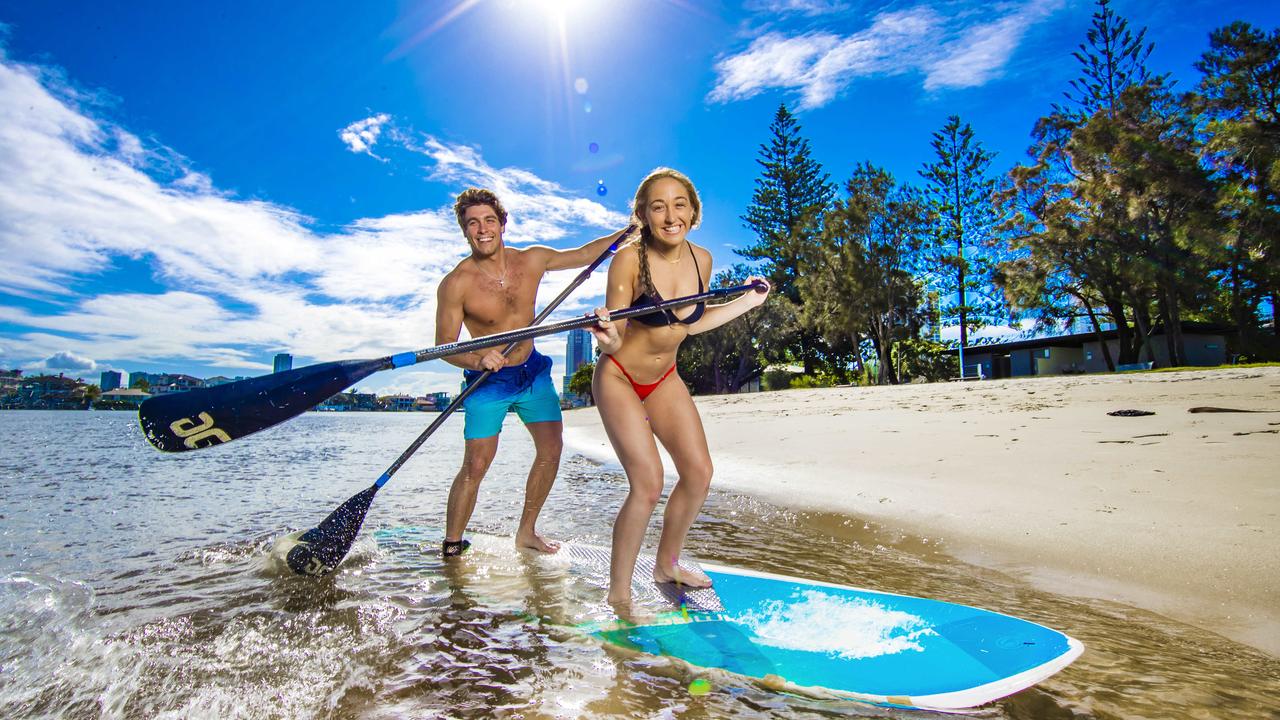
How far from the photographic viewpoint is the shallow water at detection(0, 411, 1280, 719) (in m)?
2.11

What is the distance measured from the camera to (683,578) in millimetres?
3242

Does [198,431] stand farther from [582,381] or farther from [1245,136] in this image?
[582,381]

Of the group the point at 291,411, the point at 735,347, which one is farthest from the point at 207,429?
the point at 735,347

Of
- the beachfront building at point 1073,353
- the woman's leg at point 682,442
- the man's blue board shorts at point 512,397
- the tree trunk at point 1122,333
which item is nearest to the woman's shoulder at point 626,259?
the woman's leg at point 682,442

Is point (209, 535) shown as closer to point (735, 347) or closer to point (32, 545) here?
point (32, 545)

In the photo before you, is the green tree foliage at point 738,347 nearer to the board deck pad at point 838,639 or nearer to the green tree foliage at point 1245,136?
the green tree foliage at point 1245,136

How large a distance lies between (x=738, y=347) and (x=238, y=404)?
33.3m

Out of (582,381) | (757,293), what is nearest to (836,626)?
(757,293)

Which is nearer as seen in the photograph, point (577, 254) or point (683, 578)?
point (683, 578)

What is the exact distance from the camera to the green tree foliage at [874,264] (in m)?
27.5

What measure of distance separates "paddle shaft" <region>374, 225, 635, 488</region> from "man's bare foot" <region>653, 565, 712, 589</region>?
4.98 feet

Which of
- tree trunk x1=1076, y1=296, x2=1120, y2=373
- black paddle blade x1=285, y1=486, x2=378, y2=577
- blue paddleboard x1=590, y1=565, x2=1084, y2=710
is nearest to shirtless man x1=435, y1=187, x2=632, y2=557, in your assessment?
black paddle blade x1=285, y1=486, x2=378, y2=577

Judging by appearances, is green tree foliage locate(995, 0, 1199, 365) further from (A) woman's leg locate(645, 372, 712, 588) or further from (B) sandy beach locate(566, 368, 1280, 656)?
(A) woman's leg locate(645, 372, 712, 588)

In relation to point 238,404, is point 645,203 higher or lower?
higher
